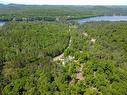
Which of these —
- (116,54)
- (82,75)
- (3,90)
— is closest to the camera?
(3,90)

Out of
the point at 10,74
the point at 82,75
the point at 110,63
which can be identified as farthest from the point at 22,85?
the point at 110,63

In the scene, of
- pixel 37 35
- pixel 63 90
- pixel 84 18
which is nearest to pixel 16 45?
pixel 37 35

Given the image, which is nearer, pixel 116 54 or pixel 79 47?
pixel 116 54

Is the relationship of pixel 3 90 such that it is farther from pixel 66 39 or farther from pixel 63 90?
pixel 66 39

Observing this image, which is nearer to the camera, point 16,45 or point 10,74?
point 10,74

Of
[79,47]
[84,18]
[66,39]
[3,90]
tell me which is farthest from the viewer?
[84,18]

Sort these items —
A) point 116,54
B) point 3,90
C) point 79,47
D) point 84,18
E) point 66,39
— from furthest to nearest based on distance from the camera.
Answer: point 84,18
point 66,39
point 79,47
point 116,54
point 3,90

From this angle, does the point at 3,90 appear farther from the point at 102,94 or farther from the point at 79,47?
the point at 79,47

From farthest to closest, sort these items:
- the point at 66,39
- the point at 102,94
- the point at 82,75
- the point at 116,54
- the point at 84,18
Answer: the point at 84,18 → the point at 66,39 → the point at 116,54 → the point at 82,75 → the point at 102,94
